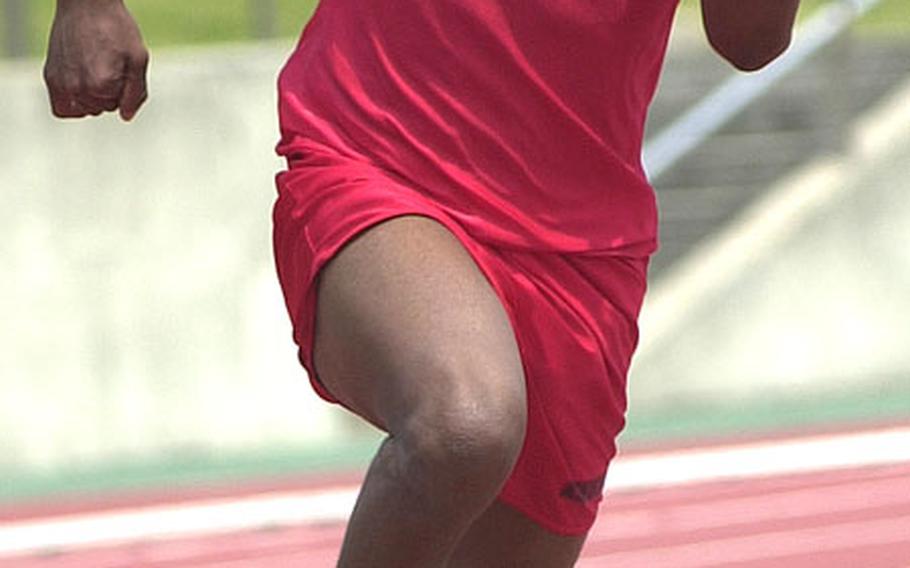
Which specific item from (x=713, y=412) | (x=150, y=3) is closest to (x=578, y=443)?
(x=713, y=412)

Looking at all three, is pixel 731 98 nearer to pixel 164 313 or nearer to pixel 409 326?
pixel 164 313

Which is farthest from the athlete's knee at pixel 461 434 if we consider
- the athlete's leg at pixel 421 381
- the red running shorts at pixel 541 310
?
the red running shorts at pixel 541 310

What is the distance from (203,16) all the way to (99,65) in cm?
1518

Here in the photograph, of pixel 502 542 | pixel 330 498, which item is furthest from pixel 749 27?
pixel 330 498

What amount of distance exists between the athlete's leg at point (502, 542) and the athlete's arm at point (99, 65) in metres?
0.76

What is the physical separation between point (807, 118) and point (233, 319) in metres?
3.00

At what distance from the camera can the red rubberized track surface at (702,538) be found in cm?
777

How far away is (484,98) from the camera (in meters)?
3.31

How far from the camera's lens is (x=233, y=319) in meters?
9.81

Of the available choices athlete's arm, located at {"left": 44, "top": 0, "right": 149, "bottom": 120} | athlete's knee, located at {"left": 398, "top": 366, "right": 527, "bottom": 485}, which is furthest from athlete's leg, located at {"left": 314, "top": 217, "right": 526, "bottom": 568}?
athlete's arm, located at {"left": 44, "top": 0, "right": 149, "bottom": 120}

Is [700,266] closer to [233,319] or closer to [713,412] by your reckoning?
[713,412]

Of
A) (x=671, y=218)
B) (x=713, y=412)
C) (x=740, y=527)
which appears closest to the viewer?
(x=740, y=527)

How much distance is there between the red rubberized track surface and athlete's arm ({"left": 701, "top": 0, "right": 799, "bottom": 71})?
445 centimetres

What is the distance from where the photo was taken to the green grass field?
16.4 metres
